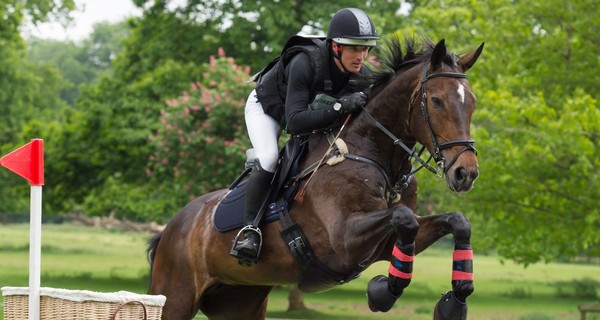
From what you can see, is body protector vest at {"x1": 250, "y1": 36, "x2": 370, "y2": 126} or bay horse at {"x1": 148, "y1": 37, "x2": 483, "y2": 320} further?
body protector vest at {"x1": 250, "y1": 36, "x2": 370, "y2": 126}

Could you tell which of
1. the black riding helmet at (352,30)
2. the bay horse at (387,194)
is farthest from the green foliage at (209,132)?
the black riding helmet at (352,30)

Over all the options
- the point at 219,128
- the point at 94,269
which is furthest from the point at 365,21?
the point at 94,269

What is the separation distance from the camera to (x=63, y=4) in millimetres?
27734

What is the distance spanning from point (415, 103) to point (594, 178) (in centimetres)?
1084

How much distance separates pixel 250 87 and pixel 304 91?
1394 cm

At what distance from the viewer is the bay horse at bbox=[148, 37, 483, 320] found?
20.6 feet

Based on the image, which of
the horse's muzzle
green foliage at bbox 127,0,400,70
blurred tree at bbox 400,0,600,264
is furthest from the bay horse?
green foliage at bbox 127,0,400,70

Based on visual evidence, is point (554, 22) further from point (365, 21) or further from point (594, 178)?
point (365, 21)

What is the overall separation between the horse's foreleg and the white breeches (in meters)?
1.32

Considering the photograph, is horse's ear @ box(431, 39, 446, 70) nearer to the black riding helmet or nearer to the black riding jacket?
the black riding helmet

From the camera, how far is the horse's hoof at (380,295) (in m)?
6.46

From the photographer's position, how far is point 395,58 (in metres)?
7.19

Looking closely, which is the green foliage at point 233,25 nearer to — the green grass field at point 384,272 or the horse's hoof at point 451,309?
the green grass field at point 384,272

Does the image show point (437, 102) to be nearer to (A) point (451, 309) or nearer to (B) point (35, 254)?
(A) point (451, 309)
